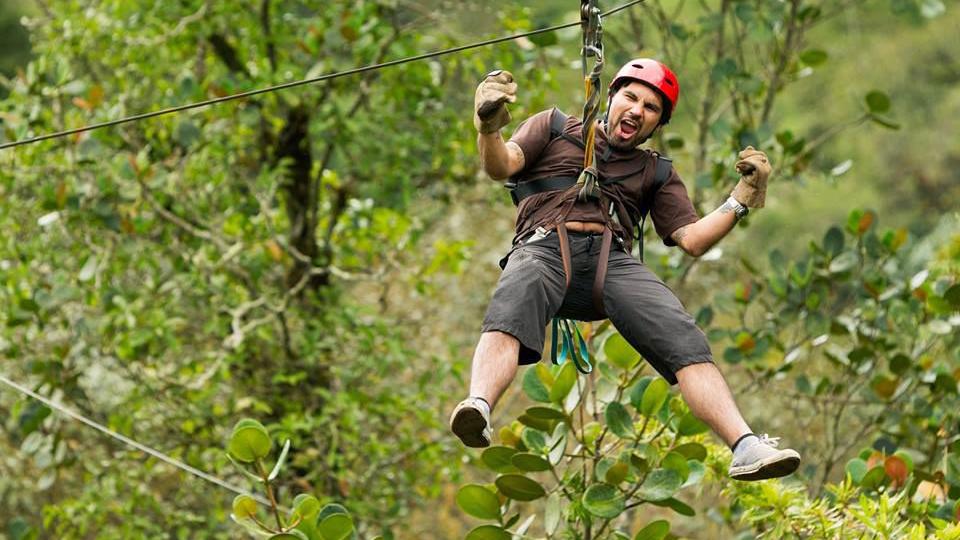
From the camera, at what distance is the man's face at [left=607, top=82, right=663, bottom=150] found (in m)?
3.74

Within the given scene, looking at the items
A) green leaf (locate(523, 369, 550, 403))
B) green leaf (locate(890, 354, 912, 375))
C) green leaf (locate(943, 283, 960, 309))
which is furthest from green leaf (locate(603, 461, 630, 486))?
green leaf (locate(890, 354, 912, 375))

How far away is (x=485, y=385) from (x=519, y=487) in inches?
34.1

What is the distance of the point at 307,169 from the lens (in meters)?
7.95

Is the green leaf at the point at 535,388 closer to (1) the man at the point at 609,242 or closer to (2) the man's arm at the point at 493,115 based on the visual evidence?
(1) the man at the point at 609,242

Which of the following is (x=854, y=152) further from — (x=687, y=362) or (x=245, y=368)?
(x=687, y=362)

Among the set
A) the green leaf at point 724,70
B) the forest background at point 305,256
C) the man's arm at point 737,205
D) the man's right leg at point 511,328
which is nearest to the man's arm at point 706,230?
the man's arm at point 737,205

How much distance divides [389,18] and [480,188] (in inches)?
70.3

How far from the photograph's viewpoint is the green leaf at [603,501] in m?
4.17

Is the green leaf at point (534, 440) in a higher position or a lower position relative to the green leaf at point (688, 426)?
lower

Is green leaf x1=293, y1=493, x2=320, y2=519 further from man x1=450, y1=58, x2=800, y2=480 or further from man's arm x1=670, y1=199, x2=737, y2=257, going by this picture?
man's arm x1=670, y1=199, x2=737, y2=257

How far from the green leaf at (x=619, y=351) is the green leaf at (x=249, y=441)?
3.72 ft

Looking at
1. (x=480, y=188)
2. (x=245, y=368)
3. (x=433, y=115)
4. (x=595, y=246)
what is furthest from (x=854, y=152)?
(x=595, y=246)

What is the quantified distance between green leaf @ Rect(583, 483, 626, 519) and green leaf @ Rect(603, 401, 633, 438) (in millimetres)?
166

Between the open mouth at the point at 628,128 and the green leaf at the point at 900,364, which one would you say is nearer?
the open mouth at the point at 628,128
